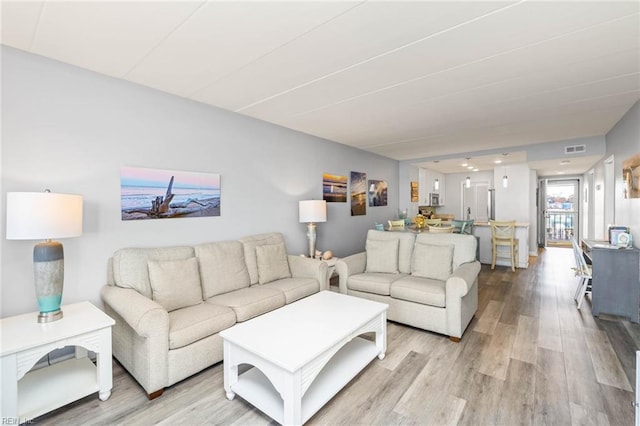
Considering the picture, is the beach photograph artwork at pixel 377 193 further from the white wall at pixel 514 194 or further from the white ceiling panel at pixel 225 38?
the white ceiling panel at pixel 225 38

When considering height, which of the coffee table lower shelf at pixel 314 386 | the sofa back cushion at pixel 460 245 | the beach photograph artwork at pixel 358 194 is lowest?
the coffee table lower shelf at pixel 314 386

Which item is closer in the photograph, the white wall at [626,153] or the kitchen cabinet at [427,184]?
the white wall at [626,153]

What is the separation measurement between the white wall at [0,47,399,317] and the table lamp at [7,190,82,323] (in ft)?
1.38

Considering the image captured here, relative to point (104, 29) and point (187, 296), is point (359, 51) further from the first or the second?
point (187, 296)

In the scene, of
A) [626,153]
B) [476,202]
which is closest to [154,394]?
[626,153]

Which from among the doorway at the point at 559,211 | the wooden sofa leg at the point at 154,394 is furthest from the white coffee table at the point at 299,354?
the doorway at the point at 559,211

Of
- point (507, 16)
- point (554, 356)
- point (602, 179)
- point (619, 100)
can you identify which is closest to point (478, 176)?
point (602, 179)

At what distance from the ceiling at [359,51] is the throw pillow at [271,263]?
1688mm

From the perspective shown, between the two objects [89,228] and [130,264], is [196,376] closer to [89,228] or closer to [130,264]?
[130,264]

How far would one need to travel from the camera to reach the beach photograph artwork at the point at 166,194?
9.07 feet

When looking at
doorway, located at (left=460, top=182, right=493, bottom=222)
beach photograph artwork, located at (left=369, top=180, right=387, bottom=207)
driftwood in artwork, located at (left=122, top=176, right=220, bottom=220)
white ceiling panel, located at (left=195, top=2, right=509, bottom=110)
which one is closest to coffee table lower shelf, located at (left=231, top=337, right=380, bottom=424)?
driftwood in artwork, located at (left=122, top=176, right=220, bottom=220)

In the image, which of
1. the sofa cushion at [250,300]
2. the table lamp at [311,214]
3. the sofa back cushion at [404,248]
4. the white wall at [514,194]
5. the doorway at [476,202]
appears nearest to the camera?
the sofa cushion at [250,300]

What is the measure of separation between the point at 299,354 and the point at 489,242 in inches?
231

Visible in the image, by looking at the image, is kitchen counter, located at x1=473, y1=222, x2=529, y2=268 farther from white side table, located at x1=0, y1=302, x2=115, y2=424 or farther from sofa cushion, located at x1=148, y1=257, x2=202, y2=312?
white side table, located at x1=0, y1=302, x2=115, y2=424
